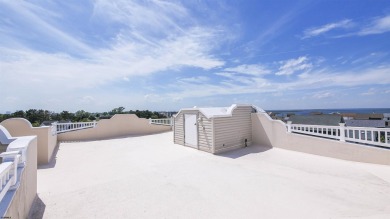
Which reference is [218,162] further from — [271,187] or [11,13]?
[11,13]

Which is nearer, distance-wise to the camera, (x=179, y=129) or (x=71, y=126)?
(x=179, y=129)

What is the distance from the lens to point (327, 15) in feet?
27.3

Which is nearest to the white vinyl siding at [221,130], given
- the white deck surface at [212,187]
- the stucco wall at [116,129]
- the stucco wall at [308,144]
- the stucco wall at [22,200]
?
the stucco wall at [308,144]

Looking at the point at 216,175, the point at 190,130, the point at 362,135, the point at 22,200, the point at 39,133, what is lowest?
the point at 216,175

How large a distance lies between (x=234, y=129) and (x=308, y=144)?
2.95 meters

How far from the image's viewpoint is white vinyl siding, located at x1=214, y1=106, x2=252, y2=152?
779 centimetres

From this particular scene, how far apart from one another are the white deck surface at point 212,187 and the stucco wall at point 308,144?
389 millimetres

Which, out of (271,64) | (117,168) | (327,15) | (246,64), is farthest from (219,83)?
(117,168)

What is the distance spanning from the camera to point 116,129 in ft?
38.8

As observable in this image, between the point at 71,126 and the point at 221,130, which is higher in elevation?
the point at 71,126

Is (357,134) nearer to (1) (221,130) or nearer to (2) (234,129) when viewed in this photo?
(2) (234,129)

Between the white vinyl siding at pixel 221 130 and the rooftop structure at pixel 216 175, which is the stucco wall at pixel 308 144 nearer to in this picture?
the rooftop structure at pixel 216 175

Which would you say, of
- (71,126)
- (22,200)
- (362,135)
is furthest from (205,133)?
(71,126)

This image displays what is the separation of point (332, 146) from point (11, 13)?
11.4 metres
